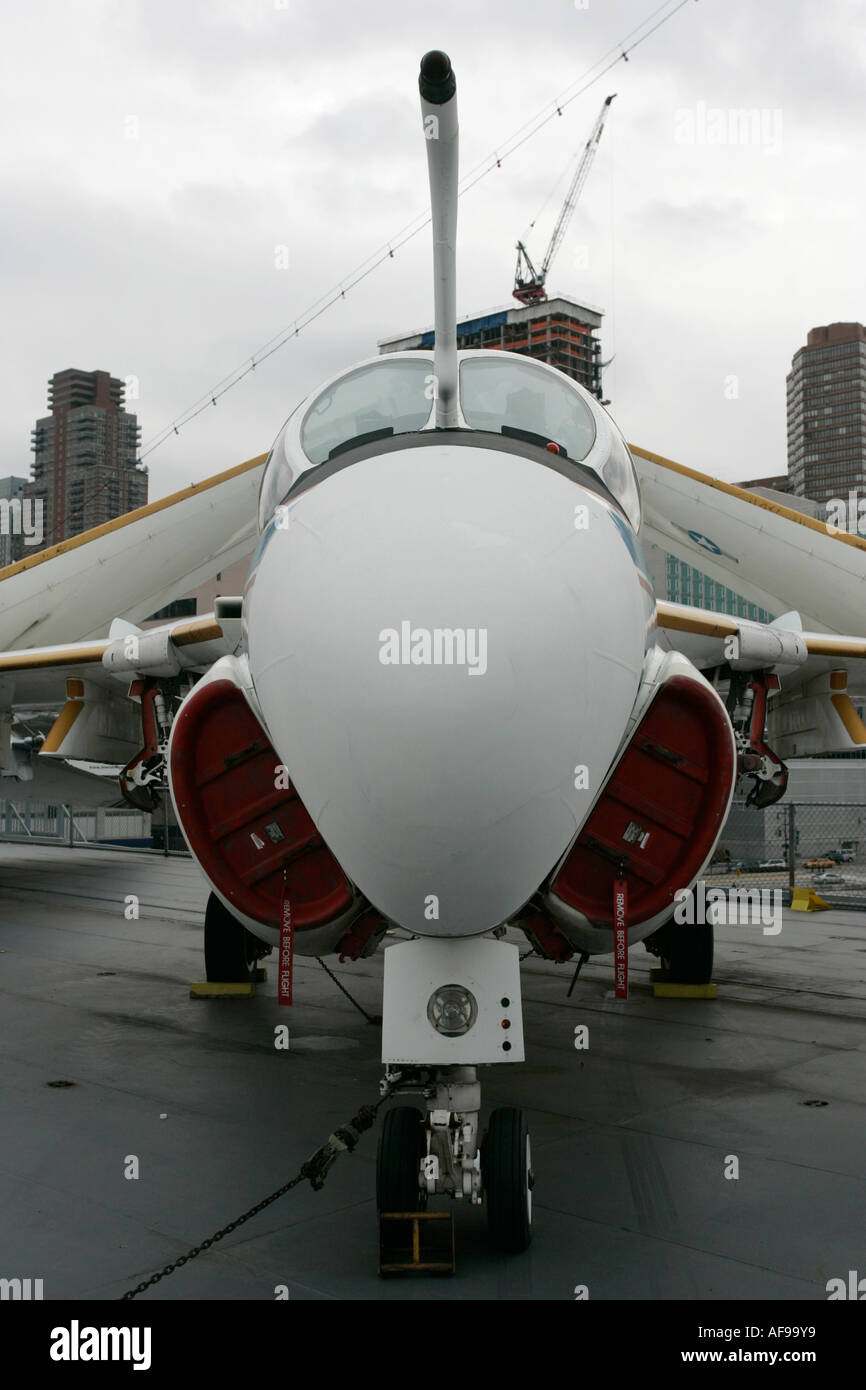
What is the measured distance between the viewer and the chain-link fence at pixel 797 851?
1520cm

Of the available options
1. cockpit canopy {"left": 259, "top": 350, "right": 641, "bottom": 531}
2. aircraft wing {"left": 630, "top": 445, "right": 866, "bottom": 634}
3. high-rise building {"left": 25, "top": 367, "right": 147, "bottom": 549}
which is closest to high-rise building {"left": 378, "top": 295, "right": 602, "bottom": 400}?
high-rise building {"left": 25, "top": 367, "right": 147, "bottom": 549}

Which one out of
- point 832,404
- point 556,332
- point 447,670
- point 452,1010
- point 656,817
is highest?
point 556,332

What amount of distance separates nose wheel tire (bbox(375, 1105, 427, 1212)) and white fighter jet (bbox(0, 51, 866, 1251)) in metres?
0.01

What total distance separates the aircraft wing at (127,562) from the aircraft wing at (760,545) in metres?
2.97

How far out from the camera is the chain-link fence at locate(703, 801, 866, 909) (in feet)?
49.9

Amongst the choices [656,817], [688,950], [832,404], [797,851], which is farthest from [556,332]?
[656,817]

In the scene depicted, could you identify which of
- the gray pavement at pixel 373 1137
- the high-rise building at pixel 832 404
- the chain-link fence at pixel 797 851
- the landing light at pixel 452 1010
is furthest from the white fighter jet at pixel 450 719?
the high-rise building at pixel 832 404

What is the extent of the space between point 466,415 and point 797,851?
26.2 m

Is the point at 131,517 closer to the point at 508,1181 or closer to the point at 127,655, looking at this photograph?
the point at 127,655

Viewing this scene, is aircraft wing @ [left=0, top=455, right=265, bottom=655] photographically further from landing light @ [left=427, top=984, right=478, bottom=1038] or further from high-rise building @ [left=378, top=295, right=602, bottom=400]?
high-rise building @ [left=378, top=295, right=602, bottom=400]

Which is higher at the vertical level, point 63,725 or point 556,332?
point 556,332

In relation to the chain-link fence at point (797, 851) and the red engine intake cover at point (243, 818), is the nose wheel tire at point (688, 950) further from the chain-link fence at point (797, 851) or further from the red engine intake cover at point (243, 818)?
the red engine intake cover at point (243, 818)

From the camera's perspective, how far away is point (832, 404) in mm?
102375

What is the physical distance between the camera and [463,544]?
2906 mm
